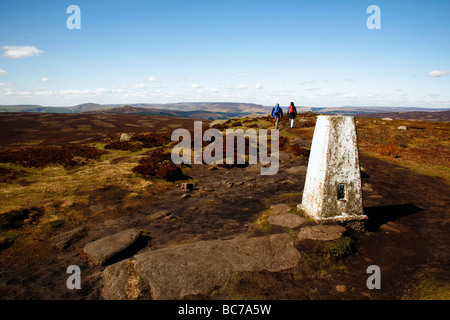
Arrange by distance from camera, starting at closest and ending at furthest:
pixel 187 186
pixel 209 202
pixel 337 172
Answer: pixel 337 172
pixel 209 202
pixel 187 186

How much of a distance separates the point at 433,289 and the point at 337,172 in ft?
10.5

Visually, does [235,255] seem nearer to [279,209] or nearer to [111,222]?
[279,209]

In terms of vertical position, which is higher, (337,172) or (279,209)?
(337,172)

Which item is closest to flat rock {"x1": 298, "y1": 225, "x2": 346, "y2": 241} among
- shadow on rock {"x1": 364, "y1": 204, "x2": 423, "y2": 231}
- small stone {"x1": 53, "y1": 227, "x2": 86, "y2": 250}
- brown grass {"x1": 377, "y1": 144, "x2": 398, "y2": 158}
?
shadow on rock {"x1": 364, "y1": 204, "x2": 423, "y2": 231}

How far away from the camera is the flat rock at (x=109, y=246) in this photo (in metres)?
6.11

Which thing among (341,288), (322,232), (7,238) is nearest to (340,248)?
(322,232)

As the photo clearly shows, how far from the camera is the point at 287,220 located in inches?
292

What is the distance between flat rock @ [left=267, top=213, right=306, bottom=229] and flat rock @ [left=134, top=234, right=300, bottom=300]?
0.58 metres

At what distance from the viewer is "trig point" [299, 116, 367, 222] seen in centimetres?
666

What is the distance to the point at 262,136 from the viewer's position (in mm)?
24219

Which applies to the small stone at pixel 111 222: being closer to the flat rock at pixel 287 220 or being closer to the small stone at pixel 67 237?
the small stone at pixel 67 237

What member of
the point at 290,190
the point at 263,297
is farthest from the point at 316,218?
the point at 290,190
